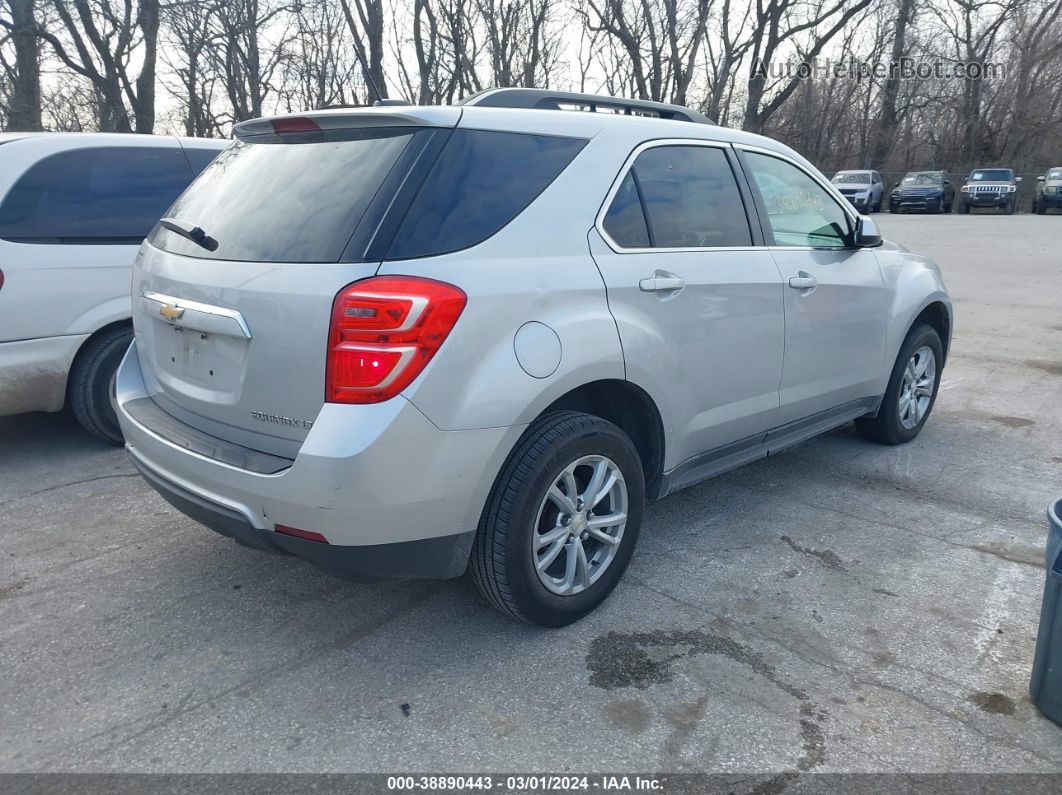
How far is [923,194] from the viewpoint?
32375 millimetres

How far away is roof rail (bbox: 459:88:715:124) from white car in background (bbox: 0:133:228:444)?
8.49 feet

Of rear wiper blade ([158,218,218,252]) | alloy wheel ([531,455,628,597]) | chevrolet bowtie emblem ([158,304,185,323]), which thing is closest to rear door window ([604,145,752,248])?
alloy wheel ([531,455,628,597])

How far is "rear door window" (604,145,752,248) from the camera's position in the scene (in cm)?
330

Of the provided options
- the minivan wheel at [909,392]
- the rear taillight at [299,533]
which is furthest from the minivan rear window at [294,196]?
the minivan wheel at [909,392]

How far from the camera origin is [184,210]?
11.0 ft

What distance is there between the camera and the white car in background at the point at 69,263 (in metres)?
4.60

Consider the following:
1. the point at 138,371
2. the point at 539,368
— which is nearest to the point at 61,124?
the point at 138,371

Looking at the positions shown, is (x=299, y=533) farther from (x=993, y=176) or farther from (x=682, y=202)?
(x=993, y=176)

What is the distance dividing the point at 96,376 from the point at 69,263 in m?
0.64

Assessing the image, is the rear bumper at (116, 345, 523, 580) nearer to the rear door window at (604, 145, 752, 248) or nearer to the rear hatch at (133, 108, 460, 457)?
the rear hatch at (133, 108, 460, 457)

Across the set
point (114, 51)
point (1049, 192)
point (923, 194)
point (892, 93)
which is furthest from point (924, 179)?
point (114, 51)

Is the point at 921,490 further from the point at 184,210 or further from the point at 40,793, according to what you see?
the point at 40,793

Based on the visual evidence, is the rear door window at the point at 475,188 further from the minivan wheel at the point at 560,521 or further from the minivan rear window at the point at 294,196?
the minivan wheel at the point at 560,521

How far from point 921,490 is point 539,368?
9.23ft
